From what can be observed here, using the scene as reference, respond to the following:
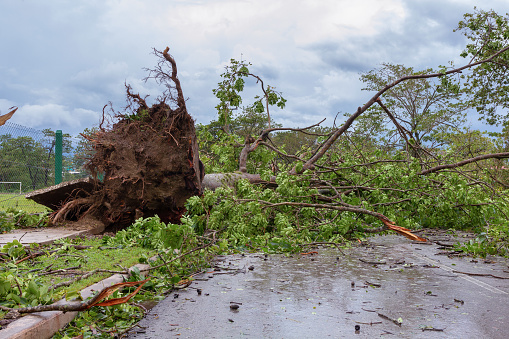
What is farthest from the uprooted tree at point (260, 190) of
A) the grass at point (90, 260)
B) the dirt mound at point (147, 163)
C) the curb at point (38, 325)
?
the curb at point (38, 325)

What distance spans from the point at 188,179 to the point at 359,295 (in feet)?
16.0

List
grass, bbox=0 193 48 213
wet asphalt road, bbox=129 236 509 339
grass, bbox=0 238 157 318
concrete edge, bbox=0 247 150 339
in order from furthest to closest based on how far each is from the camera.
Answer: grass, bbox=0 193 48 213 < grass, bbox=0 238 157 318 < wet asphalt road, bbox=129 236 509 339 < concrete edge, bbox=0 247 150 339

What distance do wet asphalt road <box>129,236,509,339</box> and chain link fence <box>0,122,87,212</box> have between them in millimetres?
9623

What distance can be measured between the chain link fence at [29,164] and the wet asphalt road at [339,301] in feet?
31.6

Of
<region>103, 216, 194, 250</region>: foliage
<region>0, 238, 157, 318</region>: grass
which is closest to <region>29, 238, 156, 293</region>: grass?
<region>0, 238, 157, 318</region>: grass

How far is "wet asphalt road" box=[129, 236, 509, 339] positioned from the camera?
3033 millimetres

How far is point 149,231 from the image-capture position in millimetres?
6949

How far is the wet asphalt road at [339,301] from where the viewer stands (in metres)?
3.03

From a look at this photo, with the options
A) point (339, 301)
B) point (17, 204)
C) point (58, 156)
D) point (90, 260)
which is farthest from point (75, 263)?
point (17, 204)

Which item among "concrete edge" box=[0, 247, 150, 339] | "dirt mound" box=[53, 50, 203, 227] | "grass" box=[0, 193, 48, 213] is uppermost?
"dirt mound" box=[53, 50, 203, 227]

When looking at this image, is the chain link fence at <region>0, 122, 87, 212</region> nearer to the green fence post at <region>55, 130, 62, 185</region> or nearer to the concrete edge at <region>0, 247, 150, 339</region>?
the green fence post at <region>55, 130, 62, 185</region>

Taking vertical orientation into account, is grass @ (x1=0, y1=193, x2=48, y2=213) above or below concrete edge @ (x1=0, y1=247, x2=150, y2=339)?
above

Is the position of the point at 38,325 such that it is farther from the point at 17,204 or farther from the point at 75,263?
the point at 17,204

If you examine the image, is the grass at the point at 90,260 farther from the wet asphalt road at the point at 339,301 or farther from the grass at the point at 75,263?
the wet asphalt road at the point at 339,301
